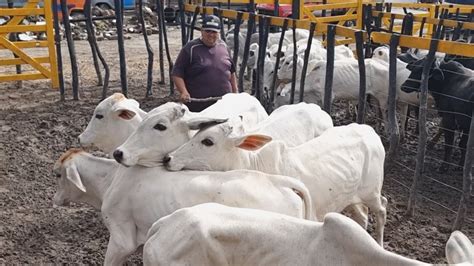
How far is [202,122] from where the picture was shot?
457 centimetres

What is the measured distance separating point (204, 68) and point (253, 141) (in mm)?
2656

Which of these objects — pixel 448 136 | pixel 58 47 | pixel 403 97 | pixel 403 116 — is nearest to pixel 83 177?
pixel 448 136

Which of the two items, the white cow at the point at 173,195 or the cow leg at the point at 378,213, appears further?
the cow leg at the point at 378,213

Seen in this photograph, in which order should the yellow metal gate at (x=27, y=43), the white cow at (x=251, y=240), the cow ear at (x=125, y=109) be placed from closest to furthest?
the white cow at (x=251, y=240) → the cow ear at (x=125, y=109) → the yellow metal gate at (x=27, y=43)

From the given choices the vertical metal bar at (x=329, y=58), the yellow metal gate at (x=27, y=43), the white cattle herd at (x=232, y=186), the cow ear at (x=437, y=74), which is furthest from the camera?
the yellow metal gate at (x=27, y=43)

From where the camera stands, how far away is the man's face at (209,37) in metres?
7.01

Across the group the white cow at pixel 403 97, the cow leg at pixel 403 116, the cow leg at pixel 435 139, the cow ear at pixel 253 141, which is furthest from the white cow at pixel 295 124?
the white cow at pixel 403 97

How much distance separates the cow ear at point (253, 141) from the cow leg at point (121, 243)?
3.07 feet

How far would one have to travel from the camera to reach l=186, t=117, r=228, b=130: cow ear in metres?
4.57

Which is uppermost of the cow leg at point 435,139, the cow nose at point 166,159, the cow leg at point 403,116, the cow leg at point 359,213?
the cow nose at point 166,159

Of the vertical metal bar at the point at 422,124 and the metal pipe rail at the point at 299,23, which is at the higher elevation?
the metal pipe rail at the point at 299,23

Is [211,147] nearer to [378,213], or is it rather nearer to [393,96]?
[378,213]

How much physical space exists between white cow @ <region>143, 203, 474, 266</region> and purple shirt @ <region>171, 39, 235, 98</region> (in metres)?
3.84

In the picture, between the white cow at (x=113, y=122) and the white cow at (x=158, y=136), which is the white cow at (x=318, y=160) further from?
the white cow at (x=113, y=122)
